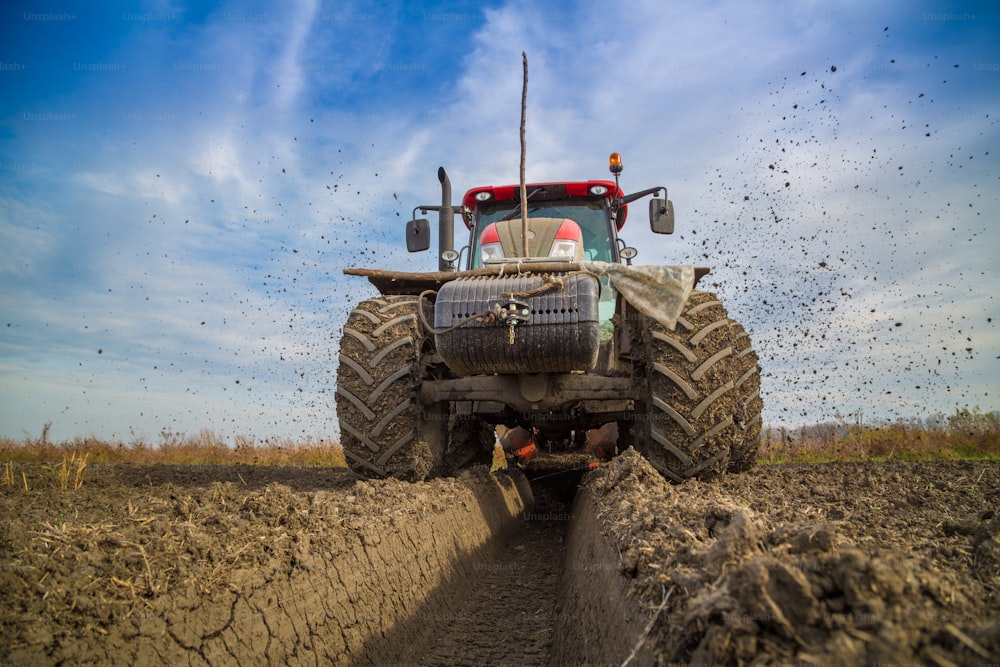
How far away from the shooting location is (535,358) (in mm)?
3752

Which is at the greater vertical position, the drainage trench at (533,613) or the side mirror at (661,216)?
the side mirror at (661,216)

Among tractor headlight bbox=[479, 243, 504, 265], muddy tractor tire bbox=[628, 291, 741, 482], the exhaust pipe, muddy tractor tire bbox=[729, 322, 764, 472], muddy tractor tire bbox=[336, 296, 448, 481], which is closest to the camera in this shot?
muddy tractor tire bbox=[628, 291, 741, 482]

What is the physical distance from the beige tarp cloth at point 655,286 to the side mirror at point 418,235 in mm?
2316

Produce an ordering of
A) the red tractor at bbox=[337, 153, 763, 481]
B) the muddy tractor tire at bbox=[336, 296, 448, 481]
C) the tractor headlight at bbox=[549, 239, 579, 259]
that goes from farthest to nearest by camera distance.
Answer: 1. the tractor headlight at bbox=[549, 239, 579, 259]
2. the muddy tractor tire at bbox=[336, 296, 448, 481]
3. the red tractor at bbox=[337, 153, 763, 481]

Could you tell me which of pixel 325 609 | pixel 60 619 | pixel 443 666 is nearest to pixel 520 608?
pixel 443 666

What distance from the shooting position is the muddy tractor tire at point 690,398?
161 inches

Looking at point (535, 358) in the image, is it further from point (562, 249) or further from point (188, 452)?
point (188, 452)

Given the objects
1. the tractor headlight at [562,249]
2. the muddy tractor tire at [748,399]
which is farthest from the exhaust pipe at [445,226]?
the muddy tractor tire at [748,399]

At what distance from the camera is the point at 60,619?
187 centimetres

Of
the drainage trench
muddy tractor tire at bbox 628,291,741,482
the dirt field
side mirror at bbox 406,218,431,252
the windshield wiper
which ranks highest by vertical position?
the windshield wiper

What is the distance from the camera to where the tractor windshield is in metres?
5.88

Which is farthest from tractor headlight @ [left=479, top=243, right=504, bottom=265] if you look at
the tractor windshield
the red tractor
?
the tractor windshield

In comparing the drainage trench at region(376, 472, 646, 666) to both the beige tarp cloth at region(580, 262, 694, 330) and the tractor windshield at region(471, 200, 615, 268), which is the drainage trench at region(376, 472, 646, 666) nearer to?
the beige tarp cloth at region(580, 262, 694, 330)

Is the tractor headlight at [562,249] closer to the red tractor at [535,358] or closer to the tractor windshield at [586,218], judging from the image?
the red tractor at [535,358]
